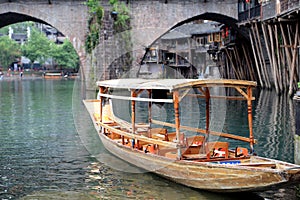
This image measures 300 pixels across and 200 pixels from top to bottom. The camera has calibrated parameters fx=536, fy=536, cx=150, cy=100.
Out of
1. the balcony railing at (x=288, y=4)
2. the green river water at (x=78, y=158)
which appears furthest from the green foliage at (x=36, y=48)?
the balcony railing at (x=288, y=4)

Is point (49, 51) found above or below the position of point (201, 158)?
above

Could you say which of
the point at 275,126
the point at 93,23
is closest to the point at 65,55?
the point at 93,23

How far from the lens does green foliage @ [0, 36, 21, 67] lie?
75875 millimetres

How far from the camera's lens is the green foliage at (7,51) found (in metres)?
75.9

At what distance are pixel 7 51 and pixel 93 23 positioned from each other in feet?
144

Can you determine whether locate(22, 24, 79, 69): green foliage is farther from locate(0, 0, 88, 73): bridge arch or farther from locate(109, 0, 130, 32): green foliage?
locate(109, 0, 130, 32): green foliage

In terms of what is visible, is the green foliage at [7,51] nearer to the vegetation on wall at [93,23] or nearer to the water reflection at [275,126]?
the vegetation on wall at [93,23]

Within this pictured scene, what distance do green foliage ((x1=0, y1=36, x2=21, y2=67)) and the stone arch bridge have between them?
40.8 meters

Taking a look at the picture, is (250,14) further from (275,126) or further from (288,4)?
(275,126)

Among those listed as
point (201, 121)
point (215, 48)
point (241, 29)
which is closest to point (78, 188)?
point (201, 121)

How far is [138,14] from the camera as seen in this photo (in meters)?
36.0

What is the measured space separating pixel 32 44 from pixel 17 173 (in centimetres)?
6750

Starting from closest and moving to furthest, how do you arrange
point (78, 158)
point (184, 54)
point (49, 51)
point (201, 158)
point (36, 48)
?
point (201, 158)
point (78, 158)
point (184, 54)
point (49, 51)
point (36, 48)

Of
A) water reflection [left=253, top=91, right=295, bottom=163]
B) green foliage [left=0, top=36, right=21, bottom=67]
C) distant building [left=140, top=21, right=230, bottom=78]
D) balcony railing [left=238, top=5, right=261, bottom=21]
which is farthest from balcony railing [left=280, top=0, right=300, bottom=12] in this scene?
green foliage [left=0, top=36, right=21, bottom=67]
